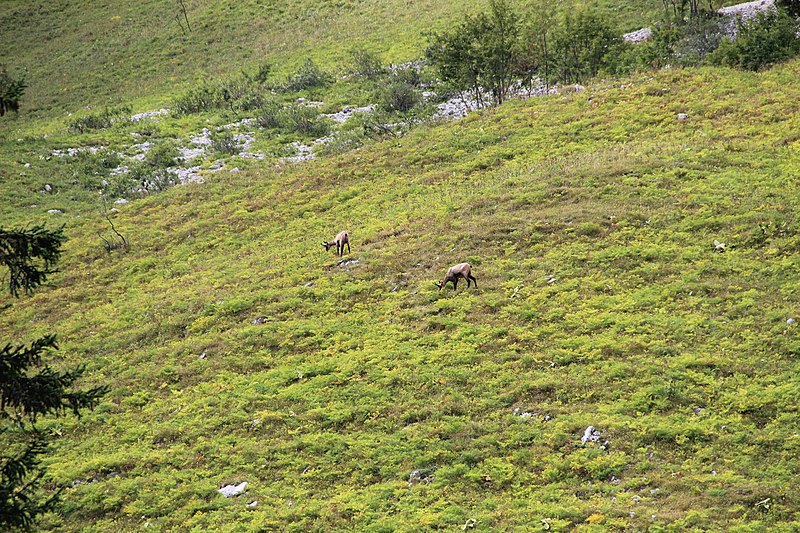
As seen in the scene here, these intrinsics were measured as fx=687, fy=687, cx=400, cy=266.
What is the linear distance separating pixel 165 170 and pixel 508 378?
1384 inches

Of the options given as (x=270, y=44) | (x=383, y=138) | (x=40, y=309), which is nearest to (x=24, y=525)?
(x=40, y=309)

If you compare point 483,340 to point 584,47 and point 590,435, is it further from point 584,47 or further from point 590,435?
point 584,47

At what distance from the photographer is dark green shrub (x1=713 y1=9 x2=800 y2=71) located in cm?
3753

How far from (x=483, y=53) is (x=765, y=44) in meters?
16.7

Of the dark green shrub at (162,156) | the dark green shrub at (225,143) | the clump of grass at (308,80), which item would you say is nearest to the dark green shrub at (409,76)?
the clump of grass at (308,80)

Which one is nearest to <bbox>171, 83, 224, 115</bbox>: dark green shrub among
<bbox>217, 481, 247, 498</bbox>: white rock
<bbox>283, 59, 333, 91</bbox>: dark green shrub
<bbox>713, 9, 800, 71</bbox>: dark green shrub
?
<bbox>283, 59, 333, 91</bbox>: dark green shrub

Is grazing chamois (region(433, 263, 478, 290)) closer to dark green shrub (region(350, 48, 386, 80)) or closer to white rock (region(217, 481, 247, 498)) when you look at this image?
white rock (region(217, 481, 247, 498))

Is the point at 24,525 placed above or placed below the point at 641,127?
above

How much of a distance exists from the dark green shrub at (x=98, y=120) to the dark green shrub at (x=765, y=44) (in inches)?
1796

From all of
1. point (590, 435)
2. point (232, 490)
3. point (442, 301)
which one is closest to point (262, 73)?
point (442, 301)

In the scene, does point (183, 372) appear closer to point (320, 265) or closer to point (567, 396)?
point (320, 265)

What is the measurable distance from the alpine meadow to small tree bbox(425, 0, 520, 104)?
22cm

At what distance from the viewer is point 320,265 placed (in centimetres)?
2889

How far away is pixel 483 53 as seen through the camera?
4584 centimetres
